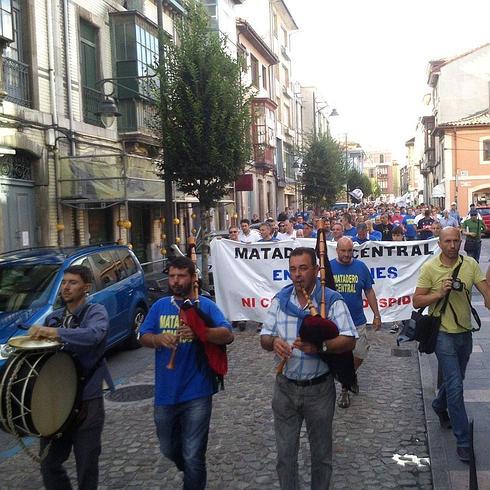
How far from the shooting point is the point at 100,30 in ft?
58.5

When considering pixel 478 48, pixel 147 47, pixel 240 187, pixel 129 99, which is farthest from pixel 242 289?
pixel 478 48

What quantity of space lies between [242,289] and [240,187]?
65.2 feet

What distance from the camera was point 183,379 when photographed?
3.91 metres

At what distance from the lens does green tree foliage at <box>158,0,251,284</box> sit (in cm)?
1471

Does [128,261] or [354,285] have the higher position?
[128,261]

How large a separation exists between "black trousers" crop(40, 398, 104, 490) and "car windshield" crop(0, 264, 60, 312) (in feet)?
12.4

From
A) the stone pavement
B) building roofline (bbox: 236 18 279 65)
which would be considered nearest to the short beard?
the stone pavement

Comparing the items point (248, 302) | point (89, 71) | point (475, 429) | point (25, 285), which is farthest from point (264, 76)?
point (475, 429)

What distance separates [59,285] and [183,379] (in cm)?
421

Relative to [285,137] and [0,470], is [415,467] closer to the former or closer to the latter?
[0,470]

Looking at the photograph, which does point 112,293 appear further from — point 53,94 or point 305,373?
point 53,94

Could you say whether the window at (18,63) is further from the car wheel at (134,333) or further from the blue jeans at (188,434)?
the blue jeans at (188,434)

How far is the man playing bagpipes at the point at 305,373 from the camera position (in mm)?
3785

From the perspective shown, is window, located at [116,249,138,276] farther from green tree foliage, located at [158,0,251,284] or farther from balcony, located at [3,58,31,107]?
balcony, located at [3,58,31,107]
